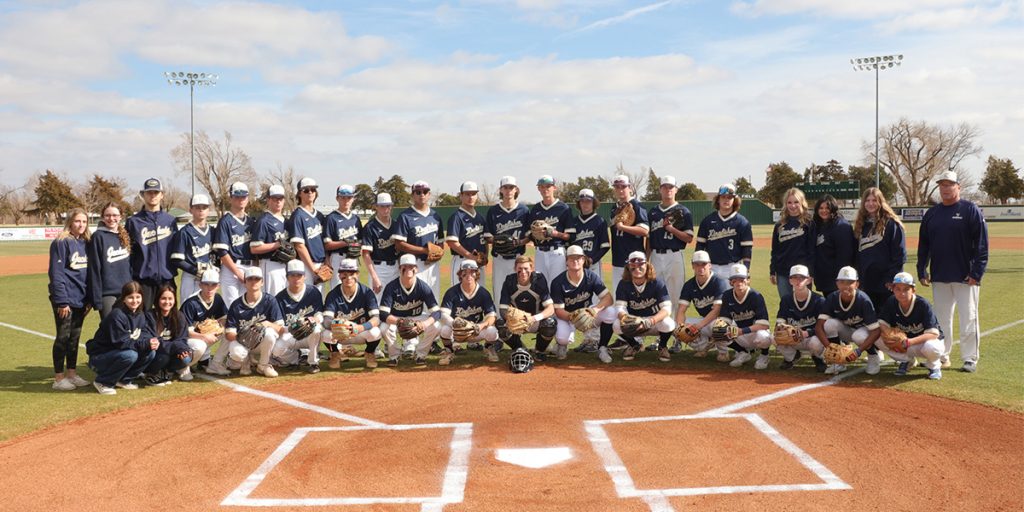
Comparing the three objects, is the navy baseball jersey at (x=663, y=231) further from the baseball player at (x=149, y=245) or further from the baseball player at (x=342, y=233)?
the baseball player at (x=149, y=245)

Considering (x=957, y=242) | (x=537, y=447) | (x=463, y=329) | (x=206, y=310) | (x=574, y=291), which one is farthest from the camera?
(x=574, y=291)

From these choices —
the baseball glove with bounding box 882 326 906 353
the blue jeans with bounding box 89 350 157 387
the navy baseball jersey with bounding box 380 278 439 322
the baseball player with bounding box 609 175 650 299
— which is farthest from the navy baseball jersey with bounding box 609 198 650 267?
the blue jeans with bounding box 89 350 157 387

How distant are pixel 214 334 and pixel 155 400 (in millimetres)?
1095

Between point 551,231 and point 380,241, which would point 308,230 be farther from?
point 551,231

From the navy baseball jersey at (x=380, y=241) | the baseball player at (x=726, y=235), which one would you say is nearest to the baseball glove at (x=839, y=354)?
the baseball player at (x=726, y=235)

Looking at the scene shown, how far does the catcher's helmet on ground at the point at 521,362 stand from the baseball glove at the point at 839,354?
10.6 ft

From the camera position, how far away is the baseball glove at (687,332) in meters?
8.56

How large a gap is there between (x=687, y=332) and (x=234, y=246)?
222 inches

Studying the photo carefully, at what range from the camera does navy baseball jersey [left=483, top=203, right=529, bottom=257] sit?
978cm

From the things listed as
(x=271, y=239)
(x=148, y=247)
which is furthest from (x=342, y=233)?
(x=148, y=247)

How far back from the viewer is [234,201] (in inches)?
353

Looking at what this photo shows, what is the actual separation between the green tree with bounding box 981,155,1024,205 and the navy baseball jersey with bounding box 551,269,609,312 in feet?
239

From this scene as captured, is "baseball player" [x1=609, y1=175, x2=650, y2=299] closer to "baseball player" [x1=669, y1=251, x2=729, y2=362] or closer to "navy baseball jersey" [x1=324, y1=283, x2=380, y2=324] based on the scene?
"baseball player" [x1=669, y1=251, x2=729, y2=362]

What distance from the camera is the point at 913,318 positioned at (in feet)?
25.0
